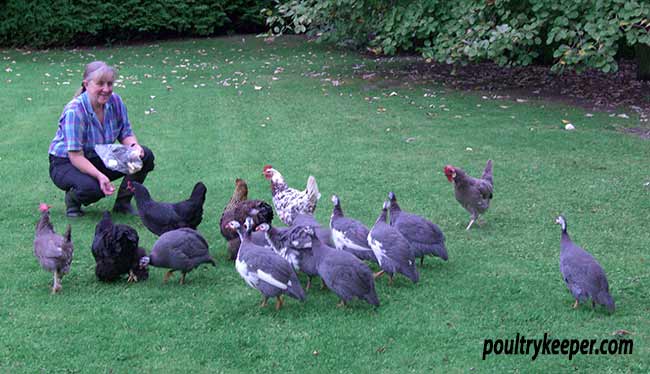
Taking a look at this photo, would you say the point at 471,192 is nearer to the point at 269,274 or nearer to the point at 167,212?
the point at 269,274

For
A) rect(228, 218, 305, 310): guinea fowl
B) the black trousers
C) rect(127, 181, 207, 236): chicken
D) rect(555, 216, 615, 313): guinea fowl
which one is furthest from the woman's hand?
rect(555, 216, 615, 313): guinea fowl

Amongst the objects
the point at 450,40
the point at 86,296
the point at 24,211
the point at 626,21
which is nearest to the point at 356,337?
the point at 86,296

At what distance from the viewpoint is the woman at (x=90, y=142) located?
6617mm

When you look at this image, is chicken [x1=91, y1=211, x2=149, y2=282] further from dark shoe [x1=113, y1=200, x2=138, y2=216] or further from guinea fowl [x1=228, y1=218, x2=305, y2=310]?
dark shoe [x1=113, y1=200, x2=138, y2=216]

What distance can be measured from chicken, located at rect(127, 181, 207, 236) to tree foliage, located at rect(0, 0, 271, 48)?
14709 millimetres

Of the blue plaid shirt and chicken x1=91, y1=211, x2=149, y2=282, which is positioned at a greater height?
the blue plaid shirt

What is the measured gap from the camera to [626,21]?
32.4ft

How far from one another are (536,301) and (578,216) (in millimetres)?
1954

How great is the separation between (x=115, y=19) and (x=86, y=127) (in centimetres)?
1393

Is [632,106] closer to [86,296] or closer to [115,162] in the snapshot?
[115,162]

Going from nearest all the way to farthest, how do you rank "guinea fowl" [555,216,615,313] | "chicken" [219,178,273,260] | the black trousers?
"guinea fowl" [555,216,615,313] < "chicken" [219,178,273,260] < the black trousers

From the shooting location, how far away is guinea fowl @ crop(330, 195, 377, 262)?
549 cm

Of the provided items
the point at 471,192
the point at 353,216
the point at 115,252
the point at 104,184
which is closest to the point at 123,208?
the point at 104,184

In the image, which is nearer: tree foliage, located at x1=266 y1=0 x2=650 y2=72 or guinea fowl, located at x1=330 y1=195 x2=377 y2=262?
guinea fowl, located at x1=330 y1=195 x2=377 y2=262
